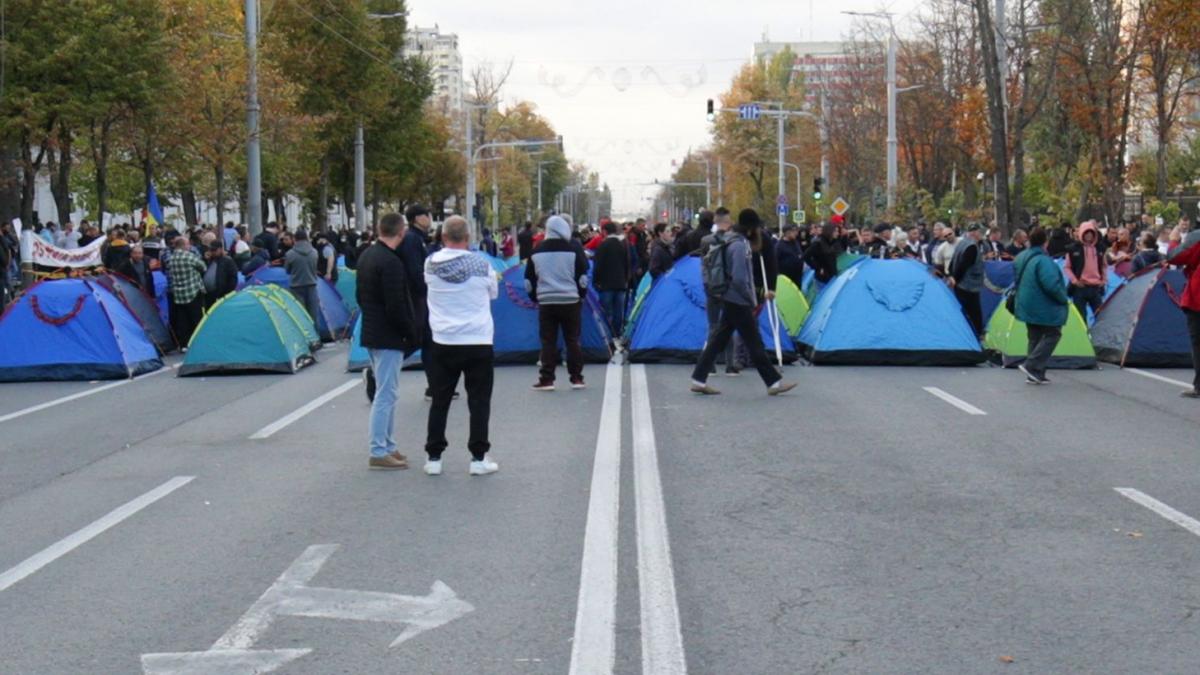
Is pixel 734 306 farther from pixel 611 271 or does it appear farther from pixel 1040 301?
pixel 611 271

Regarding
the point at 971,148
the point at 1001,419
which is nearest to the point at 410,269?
the point at 1001,419

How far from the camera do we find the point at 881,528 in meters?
8.66

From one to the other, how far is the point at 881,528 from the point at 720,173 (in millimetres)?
104287

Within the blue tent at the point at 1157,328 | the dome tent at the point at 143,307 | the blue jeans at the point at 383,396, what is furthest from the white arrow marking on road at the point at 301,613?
the blue tent at the point at 1157,328

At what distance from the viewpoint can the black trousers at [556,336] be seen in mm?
A: 16453

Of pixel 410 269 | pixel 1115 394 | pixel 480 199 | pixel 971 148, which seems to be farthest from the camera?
pixel 480 199

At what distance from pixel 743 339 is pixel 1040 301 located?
11.6ft

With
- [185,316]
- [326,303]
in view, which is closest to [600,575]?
[185,316]

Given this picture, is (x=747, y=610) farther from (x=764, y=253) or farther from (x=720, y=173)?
(x=720, y=173)

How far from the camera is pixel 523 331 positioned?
1948 cm

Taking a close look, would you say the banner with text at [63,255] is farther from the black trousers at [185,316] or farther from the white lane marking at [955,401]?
the white lane marking at [955,401]

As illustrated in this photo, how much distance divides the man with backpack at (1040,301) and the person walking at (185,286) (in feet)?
38.3

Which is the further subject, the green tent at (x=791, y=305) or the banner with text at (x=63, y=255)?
the banner with text at (x=63, y=255)

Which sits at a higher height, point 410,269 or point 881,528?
point 410,269
